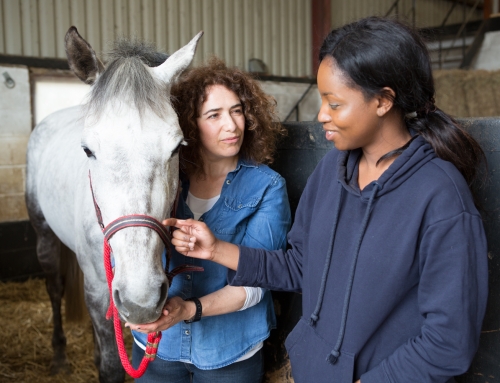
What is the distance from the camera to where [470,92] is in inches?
231

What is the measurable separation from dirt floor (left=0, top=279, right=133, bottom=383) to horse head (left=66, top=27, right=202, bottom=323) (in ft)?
6.33

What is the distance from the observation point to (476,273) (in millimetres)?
875

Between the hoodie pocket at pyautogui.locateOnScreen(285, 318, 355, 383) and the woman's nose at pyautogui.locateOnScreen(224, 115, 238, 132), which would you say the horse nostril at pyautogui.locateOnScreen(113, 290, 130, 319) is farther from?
the woman's nose at pyautogui.locateOnScreen(224, 115, 238, 132)

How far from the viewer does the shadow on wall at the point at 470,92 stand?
18.8 ft

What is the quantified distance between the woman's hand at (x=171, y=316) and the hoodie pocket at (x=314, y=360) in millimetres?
285

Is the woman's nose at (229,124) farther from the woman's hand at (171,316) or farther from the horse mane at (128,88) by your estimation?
the woman's hand at (171,316)

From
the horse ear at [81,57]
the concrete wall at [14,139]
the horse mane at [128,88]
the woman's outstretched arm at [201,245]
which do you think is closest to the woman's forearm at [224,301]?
the woman's outstretched arm at [201,245]

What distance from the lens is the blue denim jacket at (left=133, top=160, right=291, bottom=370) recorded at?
4.59 feet

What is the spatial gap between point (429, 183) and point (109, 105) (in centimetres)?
82


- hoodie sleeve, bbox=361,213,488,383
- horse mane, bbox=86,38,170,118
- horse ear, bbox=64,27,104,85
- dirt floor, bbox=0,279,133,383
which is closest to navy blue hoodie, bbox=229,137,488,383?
hoodie sleeve, bbox=361,213,488,383

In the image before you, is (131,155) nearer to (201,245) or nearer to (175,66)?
(201,245)

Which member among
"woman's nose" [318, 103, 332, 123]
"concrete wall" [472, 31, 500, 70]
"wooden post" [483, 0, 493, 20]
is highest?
"wooden post" [483, 0, 493, 20]

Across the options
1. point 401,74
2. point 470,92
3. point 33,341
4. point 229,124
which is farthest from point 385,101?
point 470,92

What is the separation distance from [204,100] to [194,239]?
0.44 meters
